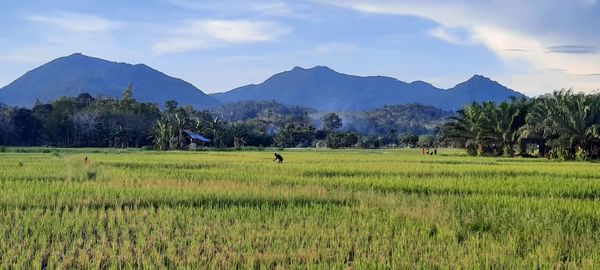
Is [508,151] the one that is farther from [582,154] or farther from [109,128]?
[109,128]

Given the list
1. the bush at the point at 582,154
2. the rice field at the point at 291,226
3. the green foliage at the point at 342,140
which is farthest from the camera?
the green foliage at the point at 342,140

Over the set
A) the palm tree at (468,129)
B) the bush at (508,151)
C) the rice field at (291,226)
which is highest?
the palm tree at (468,129)

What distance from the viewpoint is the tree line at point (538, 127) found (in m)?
29.0

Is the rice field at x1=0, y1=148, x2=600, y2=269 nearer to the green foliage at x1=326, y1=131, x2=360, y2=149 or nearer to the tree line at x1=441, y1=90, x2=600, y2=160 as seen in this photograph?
the tree line at x1=441, y1=90, x2=600, y2=160

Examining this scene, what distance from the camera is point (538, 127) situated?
31406 mm

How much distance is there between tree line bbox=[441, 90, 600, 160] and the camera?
95.2 ft

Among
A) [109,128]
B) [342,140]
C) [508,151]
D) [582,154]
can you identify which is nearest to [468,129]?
[508,151]

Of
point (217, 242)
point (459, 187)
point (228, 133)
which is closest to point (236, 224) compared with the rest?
point (217, 242)

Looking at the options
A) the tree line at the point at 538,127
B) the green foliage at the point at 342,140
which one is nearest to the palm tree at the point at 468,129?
the tree line at the point at 538,127

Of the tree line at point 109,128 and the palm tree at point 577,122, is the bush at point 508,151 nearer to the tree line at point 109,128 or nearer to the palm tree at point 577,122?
the palm tree at point 577,122

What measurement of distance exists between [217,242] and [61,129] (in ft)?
212

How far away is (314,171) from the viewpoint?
691 inches

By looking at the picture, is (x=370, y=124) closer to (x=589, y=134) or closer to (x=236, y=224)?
(x=589, y=134)

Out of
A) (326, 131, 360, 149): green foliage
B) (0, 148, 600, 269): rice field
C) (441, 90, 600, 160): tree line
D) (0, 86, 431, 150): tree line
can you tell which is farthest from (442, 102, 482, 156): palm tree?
(326, 131, 360, 149): green foliage
